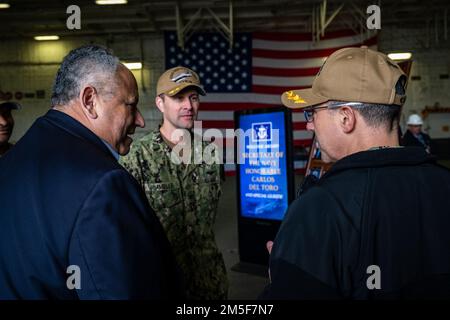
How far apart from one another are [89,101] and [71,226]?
1.41 feet

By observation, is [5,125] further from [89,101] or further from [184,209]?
[89,101]

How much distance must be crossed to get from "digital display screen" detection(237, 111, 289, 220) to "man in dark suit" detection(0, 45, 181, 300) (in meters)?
3.28

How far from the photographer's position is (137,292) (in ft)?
3.74

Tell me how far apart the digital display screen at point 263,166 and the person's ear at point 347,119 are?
3.04m

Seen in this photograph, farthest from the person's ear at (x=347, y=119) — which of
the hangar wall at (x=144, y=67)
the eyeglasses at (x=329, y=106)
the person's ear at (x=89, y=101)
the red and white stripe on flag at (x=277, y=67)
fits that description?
the hangar wall at (x=144, y=67)

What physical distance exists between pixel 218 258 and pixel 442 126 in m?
15.1

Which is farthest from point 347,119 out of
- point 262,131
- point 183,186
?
point 262,131

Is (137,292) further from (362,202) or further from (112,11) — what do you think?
(112,11)

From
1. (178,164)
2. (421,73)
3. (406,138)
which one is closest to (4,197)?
(178,164)

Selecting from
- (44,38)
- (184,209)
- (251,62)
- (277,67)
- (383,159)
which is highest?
(44,38)

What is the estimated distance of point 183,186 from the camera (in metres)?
2.53

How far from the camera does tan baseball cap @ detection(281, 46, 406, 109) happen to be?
1239mm

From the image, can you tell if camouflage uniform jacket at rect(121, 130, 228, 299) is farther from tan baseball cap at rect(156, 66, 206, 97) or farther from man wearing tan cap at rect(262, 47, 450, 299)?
man wearing tan cap at rect(262, 47, 450, 299)

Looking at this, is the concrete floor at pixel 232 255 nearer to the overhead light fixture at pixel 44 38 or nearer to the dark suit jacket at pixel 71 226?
the dark suit jacket at pixel 71 226
